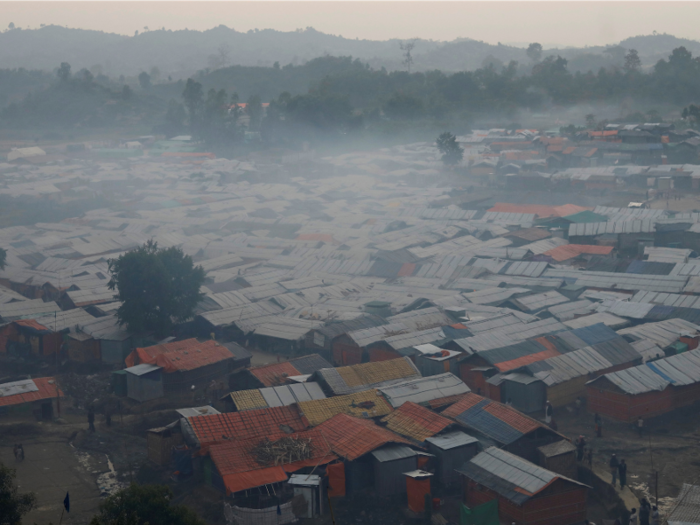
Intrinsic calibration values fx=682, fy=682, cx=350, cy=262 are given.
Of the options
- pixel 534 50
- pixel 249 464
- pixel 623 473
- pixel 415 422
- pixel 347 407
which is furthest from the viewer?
pixel 534 50

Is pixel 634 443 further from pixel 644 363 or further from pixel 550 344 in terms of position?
pixel 550 344

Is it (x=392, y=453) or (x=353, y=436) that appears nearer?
(x=392, y=453)

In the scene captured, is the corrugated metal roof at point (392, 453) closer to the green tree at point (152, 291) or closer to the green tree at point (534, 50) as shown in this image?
the green tree at point (152, 291)

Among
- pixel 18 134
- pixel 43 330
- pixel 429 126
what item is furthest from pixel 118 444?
pixel 18 134

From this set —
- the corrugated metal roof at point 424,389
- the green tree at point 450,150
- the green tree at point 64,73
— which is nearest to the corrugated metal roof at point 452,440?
the corrugated metal roof at point 424,389

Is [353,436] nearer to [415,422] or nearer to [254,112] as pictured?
[415,422]

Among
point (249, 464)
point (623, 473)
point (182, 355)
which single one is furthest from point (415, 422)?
point (182, 355)
